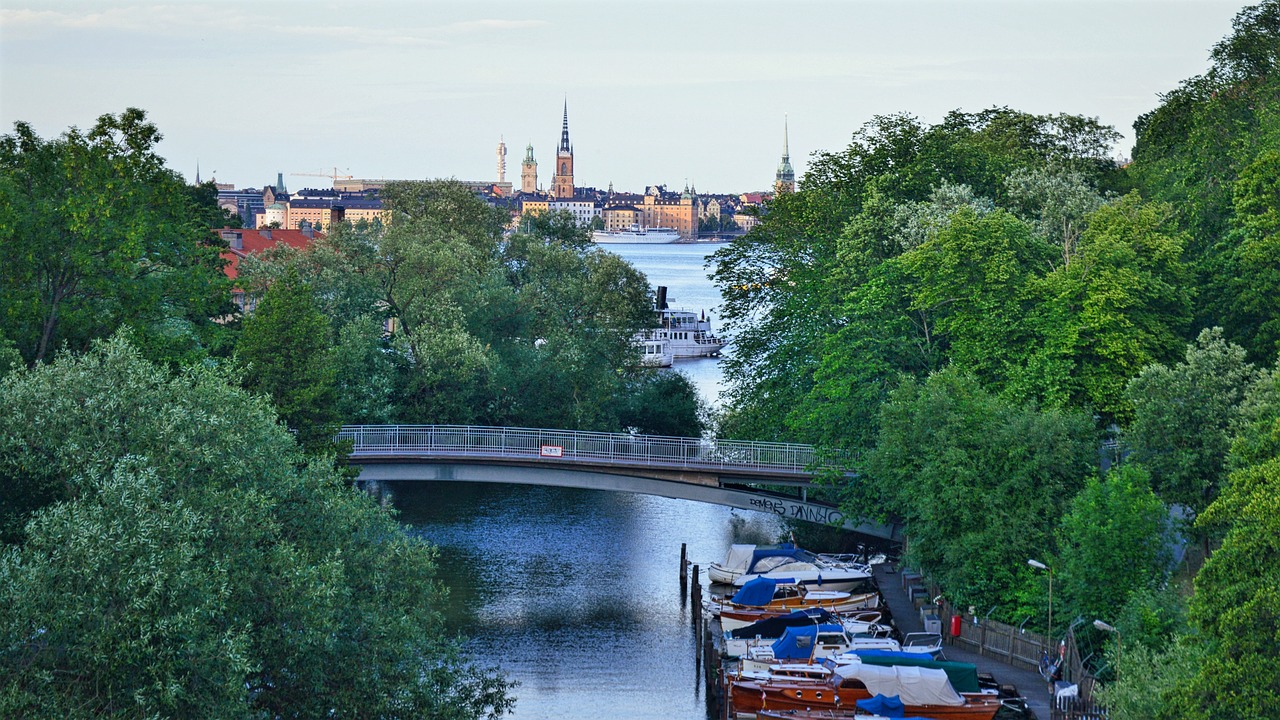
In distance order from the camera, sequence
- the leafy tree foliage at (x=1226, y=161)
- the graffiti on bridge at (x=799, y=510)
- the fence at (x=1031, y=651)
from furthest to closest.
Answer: the graffiti on bridge at (x=799, y=510) → the leafy tree foliage at (x=1226, y=161) → the fence at (x=1031, y=651)

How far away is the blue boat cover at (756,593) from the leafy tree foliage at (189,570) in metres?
14.4

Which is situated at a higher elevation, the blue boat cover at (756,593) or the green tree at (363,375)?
the green tree at (363,375)

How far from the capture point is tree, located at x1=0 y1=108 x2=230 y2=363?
37.2 metres

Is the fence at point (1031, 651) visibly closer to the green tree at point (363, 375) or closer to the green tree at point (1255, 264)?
the green tree at point (1255, 264)

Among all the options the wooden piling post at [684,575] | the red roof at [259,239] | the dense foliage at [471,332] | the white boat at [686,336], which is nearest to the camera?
the wooden piling post at [684,575]

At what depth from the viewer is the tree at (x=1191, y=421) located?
35.1 meters

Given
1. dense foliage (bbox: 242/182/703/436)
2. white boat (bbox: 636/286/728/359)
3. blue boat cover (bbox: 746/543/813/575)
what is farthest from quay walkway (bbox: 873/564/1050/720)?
white boat (bbox: 636/286/728/359)

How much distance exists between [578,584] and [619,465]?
12.7ft

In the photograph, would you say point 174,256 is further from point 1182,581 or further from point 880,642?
point 1182,581

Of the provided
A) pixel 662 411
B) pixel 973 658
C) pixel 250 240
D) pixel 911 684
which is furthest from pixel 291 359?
pixel 250 240

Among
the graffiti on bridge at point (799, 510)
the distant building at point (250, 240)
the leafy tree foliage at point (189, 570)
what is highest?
the distant building at point (250, 240)

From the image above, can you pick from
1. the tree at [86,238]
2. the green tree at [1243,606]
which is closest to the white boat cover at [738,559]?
the tree at [86,238]

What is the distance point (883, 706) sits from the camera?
32.0 m

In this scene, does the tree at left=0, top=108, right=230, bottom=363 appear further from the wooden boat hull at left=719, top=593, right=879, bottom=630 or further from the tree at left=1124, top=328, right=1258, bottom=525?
the tree at left=1124, top=328, right=1258, bottom=525
